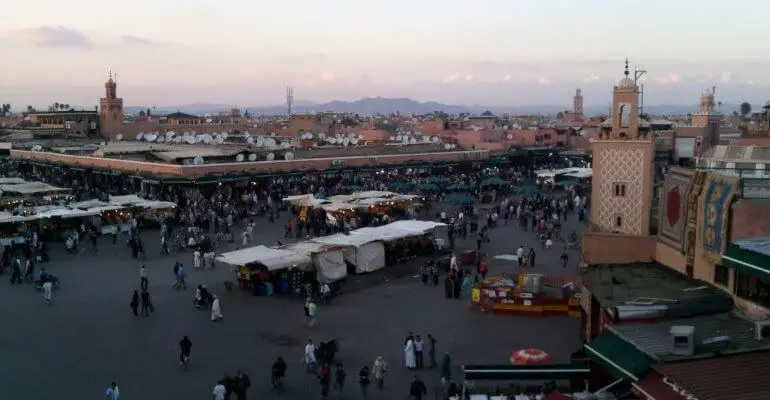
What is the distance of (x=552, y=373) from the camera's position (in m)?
10.5

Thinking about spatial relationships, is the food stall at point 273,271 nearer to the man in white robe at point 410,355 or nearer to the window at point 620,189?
the man in white robe at point 410,355

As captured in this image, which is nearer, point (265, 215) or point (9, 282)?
point (9, 282)

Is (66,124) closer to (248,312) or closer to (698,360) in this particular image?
(248,312)

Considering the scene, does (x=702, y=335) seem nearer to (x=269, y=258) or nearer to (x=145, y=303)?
(x=269, y=258)

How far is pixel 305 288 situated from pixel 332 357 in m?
5.29

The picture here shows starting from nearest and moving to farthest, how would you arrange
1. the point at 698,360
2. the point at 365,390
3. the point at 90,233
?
1. the point at 698,360
2. the point at 365,390
3. the point at 90,233

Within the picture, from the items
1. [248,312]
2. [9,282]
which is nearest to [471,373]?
[248,312]

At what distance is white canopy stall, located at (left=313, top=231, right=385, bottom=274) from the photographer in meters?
19.8

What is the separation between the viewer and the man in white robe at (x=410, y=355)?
12609mm

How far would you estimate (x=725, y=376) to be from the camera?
7.71 m

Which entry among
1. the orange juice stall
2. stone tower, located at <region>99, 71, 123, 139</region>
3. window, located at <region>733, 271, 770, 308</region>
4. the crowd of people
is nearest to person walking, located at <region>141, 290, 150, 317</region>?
the crowd of people

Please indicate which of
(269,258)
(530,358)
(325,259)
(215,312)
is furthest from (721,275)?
(269,258)

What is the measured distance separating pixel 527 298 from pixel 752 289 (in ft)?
20.4

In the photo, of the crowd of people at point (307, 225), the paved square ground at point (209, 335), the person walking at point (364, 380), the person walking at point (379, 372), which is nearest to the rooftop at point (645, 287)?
the paved square ground at point (209, 335)
